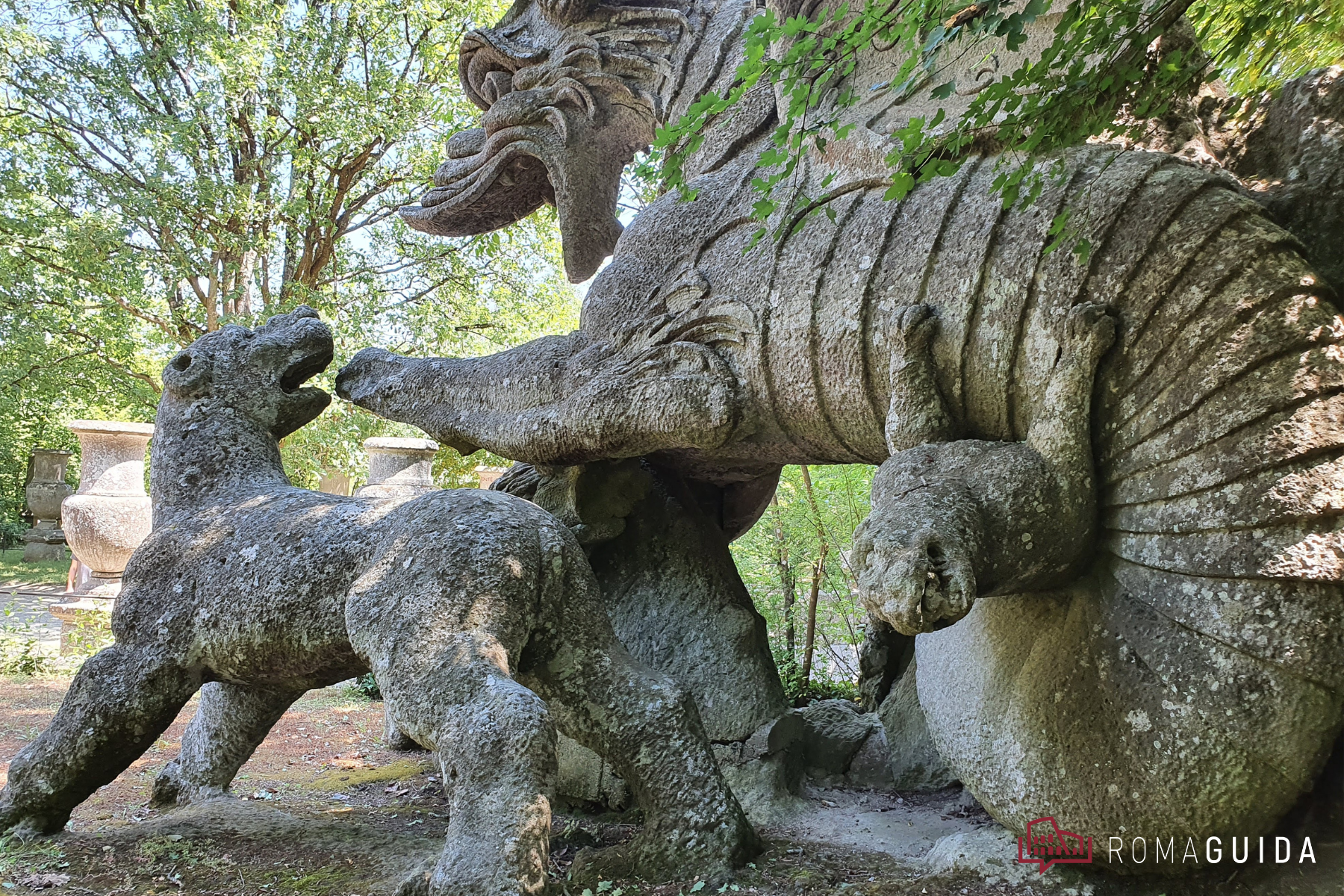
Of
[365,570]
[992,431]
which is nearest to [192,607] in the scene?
[365,570]

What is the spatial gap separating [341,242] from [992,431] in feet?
37.1

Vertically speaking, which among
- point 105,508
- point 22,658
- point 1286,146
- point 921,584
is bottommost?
point 22,658

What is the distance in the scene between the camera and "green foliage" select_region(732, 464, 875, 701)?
17.5 feet

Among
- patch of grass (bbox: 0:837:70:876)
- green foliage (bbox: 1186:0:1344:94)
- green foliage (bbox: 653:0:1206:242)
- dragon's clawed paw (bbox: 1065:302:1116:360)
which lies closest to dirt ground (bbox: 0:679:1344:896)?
patch of grass (bbox: 0:837:70:876)

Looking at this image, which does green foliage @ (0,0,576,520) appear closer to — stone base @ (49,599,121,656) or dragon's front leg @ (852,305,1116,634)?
stone base @ (49,599,121,656)

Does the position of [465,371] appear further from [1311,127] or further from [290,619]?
[1311,127]

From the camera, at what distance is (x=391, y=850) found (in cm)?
271

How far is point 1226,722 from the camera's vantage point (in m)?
1.96

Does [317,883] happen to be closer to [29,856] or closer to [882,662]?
[29,856]

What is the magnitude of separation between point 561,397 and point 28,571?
50.1 ft

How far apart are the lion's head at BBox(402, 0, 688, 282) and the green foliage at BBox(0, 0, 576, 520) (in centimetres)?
374

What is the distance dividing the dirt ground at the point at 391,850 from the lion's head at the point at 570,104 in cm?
245

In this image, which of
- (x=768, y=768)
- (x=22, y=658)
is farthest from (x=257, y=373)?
(x=22, y=658)

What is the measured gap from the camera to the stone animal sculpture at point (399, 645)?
6.94 ft
